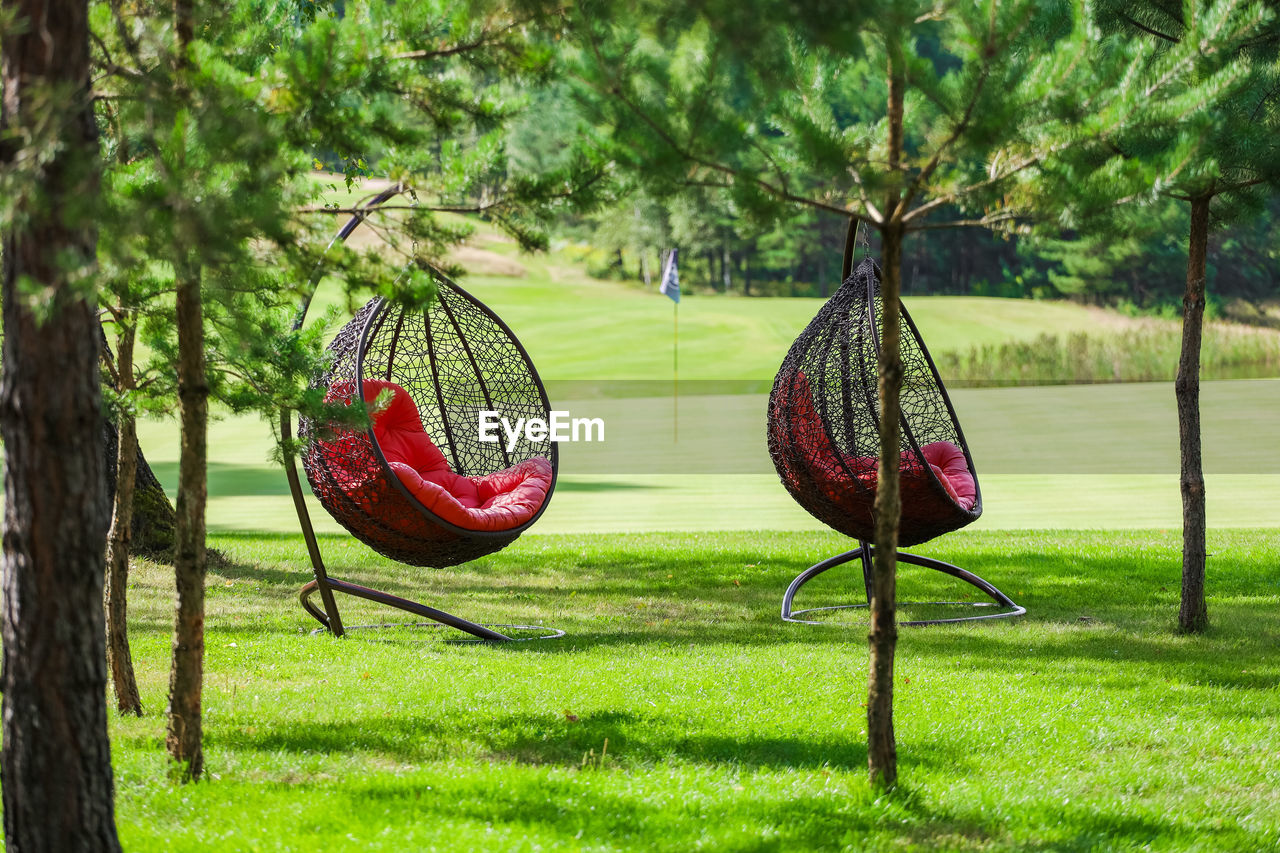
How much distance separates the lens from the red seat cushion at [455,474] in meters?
6.05

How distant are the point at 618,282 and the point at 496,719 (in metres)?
36.7

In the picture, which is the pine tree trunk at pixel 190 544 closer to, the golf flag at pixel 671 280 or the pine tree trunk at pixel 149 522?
the pine tree trunk at pixel 149 522

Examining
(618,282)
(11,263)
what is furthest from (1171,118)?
(618,282)

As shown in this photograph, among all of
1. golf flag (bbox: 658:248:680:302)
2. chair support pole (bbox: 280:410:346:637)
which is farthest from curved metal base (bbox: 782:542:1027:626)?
golf flag (bbox: 658:248:680:302)

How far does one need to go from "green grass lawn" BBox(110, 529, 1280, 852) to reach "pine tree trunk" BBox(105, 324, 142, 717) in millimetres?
202

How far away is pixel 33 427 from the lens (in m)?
2.46

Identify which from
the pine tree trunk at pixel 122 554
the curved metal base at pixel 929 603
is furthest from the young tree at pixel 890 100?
the curved metal base at pixel 929 603

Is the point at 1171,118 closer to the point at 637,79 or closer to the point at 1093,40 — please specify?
the point at 1093,40

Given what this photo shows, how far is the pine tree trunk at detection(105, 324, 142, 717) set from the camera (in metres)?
4.19

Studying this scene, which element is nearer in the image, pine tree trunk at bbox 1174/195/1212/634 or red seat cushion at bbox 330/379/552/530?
pine tree trunk at bbox 1174/195/1212/634

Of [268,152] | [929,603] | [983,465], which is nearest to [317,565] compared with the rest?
[929,603]

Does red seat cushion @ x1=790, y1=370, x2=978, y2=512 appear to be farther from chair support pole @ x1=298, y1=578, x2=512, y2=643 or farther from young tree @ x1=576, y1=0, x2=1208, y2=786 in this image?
young tree @ x1=576, y1=0, x2=1208, y2=786

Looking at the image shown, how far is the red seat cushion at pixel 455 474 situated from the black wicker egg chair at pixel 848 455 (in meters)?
1.32

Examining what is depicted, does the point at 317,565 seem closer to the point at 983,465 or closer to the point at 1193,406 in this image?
the point at 1193,406
